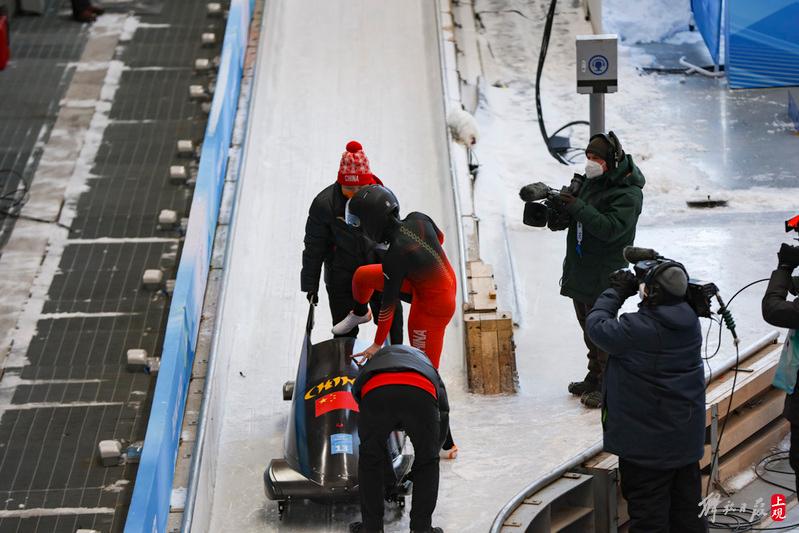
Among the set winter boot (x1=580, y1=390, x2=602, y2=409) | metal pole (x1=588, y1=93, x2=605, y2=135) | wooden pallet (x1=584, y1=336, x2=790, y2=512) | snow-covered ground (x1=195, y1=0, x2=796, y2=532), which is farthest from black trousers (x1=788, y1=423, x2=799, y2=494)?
metal pole (x1=588, y1=93, x2=605, y2=135)

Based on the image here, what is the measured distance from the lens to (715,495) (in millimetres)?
6918

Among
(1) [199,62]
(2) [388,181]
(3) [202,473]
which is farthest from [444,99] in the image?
(3) [202,473]

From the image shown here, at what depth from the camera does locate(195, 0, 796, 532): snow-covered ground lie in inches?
258

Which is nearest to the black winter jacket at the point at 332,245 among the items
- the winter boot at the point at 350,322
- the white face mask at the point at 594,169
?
the winter boot at the point at 350,322

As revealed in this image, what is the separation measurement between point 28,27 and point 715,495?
9.28 meters

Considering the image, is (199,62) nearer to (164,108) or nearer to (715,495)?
(164,108)

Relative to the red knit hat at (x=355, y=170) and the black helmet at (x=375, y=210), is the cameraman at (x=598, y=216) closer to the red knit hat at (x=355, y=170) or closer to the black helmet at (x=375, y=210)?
the red knit hat at (x=355, y=170)

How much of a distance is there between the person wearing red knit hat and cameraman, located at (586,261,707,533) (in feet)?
4.05

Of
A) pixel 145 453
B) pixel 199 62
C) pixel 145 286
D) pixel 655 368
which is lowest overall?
pixel 145 453

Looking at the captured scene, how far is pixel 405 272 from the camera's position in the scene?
5.92 m

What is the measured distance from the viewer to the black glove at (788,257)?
585cm

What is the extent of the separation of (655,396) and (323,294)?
305cm

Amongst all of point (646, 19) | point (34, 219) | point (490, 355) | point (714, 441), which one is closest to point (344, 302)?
point (490, 355)

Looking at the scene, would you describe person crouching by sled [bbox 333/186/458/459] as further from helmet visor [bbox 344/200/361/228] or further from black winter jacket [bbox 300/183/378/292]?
black winter jacket [bbox 300/183/378/292]
